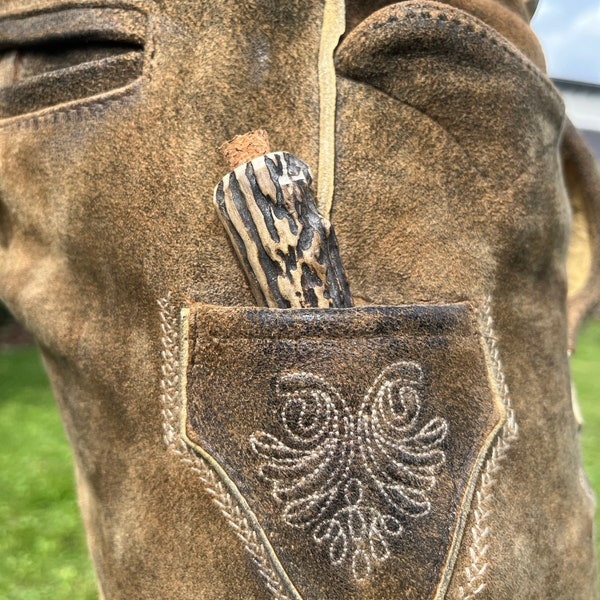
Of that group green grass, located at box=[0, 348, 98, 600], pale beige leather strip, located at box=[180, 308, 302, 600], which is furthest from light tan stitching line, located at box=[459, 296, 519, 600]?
green grass, located at box=[0, 348, 98, 600]

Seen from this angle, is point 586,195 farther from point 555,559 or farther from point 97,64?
point 97,64

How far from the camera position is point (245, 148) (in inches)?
29.4

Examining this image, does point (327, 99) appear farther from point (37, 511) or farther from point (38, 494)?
point (38, 494)

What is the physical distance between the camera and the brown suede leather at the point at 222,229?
752 millimetres

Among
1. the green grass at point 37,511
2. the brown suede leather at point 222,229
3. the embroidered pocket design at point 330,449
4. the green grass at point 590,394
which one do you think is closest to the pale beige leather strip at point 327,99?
the brown suede leather at point 222,229

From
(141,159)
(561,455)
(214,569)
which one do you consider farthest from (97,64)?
(561,455)

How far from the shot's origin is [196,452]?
0.73 m

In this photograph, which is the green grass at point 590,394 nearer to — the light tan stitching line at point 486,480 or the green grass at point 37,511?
the green grass at point 37,511

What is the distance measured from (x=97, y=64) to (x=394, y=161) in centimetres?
33

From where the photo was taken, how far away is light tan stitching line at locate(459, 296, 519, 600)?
727 mm

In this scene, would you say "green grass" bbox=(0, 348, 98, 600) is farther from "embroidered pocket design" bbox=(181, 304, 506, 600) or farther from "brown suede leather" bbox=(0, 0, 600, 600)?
"embroidered pocket design" bbox=(181, 304, 506, 600)

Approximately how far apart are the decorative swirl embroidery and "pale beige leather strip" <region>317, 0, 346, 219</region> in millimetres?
200

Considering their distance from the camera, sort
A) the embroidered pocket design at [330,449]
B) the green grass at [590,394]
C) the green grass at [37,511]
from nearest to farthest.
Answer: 1. the embroidered pocket design at [330,449]
2. the green grass at [37,511]
3. the green grass at [590,394]

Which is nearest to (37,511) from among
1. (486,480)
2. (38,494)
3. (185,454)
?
(38,494)
